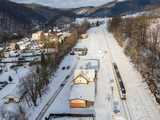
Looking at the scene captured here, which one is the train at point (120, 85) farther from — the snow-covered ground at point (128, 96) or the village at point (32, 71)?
the village at point (32, 71)

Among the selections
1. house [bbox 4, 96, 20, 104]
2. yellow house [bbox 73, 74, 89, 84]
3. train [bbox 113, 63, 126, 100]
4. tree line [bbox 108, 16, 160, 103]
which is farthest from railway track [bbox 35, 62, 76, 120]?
tree line [bbox 108, 16, 160, 103]

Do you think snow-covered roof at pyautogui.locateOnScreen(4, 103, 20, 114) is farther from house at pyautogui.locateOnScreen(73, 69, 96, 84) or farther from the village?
house at pyautogui.locateOnScreen(73, 69, 96, 84)

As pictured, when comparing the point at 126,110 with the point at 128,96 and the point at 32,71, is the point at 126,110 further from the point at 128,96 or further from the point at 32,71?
the point at 32,71

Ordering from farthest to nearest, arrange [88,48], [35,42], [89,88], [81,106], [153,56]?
[35,42] < [88,48] < [153,56] < [89,88] < [81,106]

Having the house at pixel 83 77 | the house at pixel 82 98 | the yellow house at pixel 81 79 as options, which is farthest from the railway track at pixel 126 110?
the house at pixel 83 77

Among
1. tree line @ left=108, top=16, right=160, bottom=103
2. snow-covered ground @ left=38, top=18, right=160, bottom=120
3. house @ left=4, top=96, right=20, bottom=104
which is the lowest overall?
house @ left=4, top=96, right=20, bottom=104

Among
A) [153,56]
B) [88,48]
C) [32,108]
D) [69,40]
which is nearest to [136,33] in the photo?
[88,48]

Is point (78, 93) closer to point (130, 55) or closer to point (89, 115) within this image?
point (89, 115)

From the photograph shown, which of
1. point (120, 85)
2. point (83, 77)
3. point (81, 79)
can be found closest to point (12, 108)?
point (81, 79)
